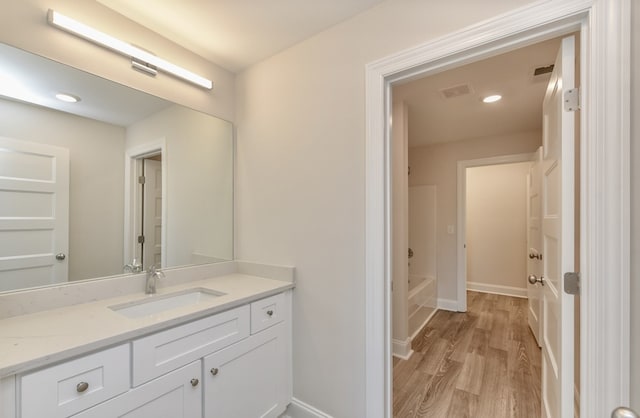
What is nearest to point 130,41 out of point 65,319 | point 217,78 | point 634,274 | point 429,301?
point 217,78

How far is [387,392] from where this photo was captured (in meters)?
1.40

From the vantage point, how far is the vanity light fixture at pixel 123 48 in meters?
1.29

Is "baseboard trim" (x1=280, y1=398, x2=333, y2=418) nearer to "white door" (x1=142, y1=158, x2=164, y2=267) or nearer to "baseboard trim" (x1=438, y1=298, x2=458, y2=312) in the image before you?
"white door" (x1=142, y1=158, x2=164, y2=267)

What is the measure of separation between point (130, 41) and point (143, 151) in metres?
0.60

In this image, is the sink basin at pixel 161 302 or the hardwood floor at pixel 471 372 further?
the hardwood floor at pixel 471 372

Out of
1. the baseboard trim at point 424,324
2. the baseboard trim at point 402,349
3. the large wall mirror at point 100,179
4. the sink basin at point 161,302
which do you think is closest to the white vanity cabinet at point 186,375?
the sink basin at point 161,302

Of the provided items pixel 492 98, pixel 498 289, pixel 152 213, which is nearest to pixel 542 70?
pixel 492 98

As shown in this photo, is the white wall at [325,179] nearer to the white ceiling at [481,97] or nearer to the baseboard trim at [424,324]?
the white ceiling at [481,97]

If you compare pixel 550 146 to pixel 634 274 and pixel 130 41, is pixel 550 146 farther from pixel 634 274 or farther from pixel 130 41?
pixel 130 41

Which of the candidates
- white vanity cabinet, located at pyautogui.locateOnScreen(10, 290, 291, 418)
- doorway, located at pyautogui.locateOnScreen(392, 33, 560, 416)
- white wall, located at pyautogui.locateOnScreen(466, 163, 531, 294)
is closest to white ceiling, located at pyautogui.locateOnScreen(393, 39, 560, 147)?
doorway, located at pyautogui.locateOnScreen(392, 33, 560, 416)

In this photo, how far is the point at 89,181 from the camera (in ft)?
4.86

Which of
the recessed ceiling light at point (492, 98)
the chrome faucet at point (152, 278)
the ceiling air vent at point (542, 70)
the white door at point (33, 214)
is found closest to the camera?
the white door at point (33, 214)

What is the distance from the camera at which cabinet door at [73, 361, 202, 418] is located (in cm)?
98

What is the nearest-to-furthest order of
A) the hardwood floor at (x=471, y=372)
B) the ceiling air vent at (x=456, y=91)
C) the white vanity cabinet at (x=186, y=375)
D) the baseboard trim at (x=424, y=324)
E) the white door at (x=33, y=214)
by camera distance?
the white vanity cabinet at (x=186, y=375), the white door at (x=33, y=214), the hardwood floor at (x=471, y=372), the ceiling air vent at (x=456, y=91), the baseboard trim at (x=424, y=324)
